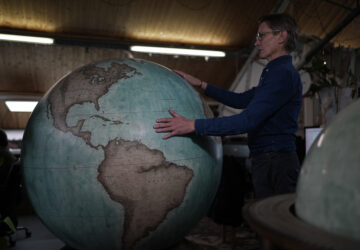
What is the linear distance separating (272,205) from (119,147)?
31.9 inches

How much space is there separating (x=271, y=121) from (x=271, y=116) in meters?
0.03

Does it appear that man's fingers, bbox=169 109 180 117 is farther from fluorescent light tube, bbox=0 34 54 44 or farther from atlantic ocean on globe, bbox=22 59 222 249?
fluorescent light tube, bbox=0 34 54 44

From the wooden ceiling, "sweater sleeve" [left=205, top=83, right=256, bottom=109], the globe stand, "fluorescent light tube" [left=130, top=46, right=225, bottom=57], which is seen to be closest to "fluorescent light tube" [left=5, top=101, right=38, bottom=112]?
the wooden ceiling

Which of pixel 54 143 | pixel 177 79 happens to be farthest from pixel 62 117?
pixel 177 79

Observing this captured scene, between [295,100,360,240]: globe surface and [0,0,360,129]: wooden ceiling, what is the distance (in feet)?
29.5

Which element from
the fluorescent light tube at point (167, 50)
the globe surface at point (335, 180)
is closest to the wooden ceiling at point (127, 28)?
the fluorescent light tube at point (167, 50)

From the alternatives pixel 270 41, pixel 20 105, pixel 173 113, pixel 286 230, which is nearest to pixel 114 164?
pixel 173 113

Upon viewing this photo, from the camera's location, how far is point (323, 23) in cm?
962

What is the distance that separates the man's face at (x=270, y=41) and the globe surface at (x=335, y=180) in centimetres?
123

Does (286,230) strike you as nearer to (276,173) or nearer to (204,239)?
(276,173)

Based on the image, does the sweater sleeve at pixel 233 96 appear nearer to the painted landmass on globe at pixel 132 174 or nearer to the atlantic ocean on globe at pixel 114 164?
the atlantic ocean on globe at pixel 114 164

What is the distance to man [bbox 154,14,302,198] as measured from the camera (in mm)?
1565

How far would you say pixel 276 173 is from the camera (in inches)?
69.9

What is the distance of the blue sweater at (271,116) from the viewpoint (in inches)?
61.6
